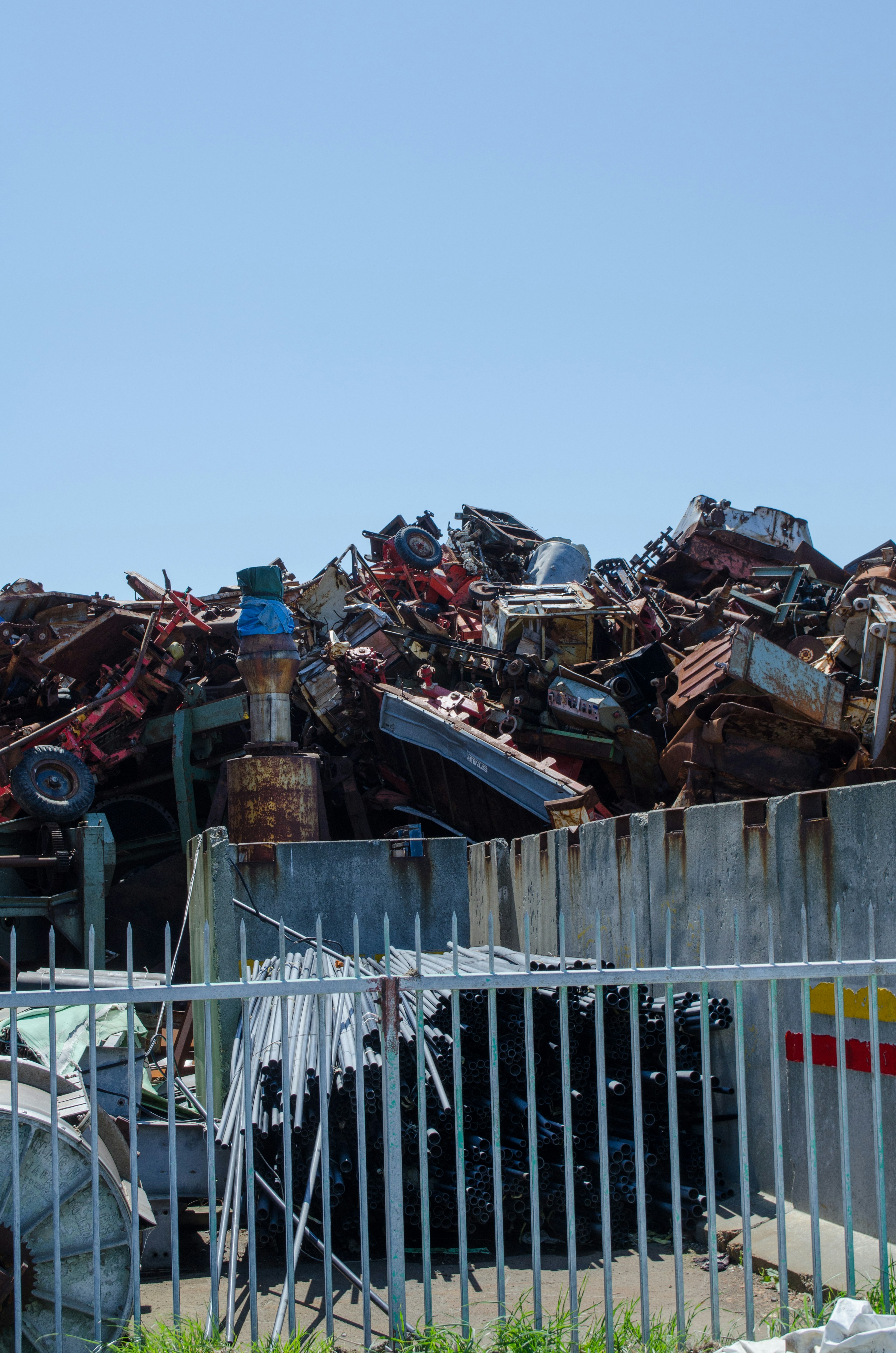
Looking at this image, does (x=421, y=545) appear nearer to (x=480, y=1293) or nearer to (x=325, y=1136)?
(x=480, y=1293)

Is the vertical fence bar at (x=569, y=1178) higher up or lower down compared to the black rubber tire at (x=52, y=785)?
lower down

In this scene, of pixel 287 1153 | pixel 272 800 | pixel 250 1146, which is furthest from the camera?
pixel 272 800

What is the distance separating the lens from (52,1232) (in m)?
4.12

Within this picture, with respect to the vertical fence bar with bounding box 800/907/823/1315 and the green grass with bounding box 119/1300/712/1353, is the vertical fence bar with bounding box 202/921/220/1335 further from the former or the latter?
the vertical fence bar with bounding box 800/907/823/1315

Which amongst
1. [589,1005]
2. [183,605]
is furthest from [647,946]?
[183,605]

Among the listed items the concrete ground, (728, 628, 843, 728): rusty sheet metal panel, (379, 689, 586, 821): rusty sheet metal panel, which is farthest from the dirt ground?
(379, 689, 586, 821): rusty sheet metal panel

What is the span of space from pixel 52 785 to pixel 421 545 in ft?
37.5

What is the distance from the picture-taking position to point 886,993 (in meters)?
5.08

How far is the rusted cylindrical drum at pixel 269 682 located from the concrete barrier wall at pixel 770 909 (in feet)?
16.9

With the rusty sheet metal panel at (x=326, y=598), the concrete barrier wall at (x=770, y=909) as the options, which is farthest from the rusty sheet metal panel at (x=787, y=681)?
the rusty sheet metal panel at (x=326, y=598)

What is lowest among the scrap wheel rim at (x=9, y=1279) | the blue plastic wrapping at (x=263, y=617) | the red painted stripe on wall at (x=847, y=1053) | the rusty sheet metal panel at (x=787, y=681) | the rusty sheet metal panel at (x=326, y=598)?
the scrap wheel rim at (x=9, y=1279)

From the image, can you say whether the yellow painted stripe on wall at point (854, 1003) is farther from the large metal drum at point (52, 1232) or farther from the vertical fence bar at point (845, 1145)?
the large metal drum at point (52, 1232)

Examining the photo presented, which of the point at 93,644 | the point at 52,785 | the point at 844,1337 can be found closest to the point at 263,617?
the point at 52,785

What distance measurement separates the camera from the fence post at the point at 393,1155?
3996 mm
